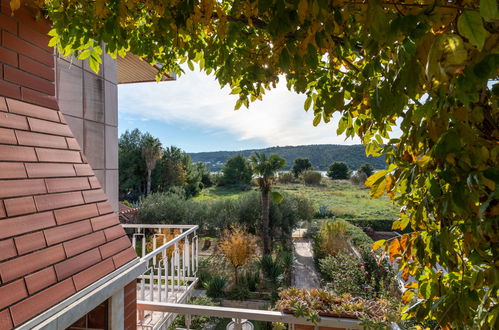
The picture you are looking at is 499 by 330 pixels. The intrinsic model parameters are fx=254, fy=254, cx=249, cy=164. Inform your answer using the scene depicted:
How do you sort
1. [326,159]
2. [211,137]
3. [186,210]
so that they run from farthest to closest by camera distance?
[211,137] → [326,159] → [186,210]

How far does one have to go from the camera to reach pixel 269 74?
4.42 ft

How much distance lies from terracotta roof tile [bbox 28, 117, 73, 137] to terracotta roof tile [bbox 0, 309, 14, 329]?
3.78 ft

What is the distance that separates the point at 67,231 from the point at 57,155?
602 millimetres

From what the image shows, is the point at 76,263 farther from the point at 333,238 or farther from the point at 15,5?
the point at 333,238

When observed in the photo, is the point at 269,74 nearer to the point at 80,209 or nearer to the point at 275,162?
the point at 80,209

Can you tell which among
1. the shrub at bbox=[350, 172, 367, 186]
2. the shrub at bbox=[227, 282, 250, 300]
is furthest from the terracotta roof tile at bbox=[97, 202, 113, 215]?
the shrub at bbox=[350, 172, 367, 186]

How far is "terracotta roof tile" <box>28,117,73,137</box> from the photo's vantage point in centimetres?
177

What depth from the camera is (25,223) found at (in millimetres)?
1424

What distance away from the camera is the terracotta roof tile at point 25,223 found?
1.32 meters

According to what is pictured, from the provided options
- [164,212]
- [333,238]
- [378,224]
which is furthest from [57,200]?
[378,224]

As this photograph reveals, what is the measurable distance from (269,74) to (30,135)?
165 cm

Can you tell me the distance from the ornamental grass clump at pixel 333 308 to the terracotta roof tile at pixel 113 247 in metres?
1.48

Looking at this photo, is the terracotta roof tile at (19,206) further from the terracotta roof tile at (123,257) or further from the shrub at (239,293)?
the shrub at (239,293)

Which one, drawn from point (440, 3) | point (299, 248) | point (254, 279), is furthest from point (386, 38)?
point (299, 248)
